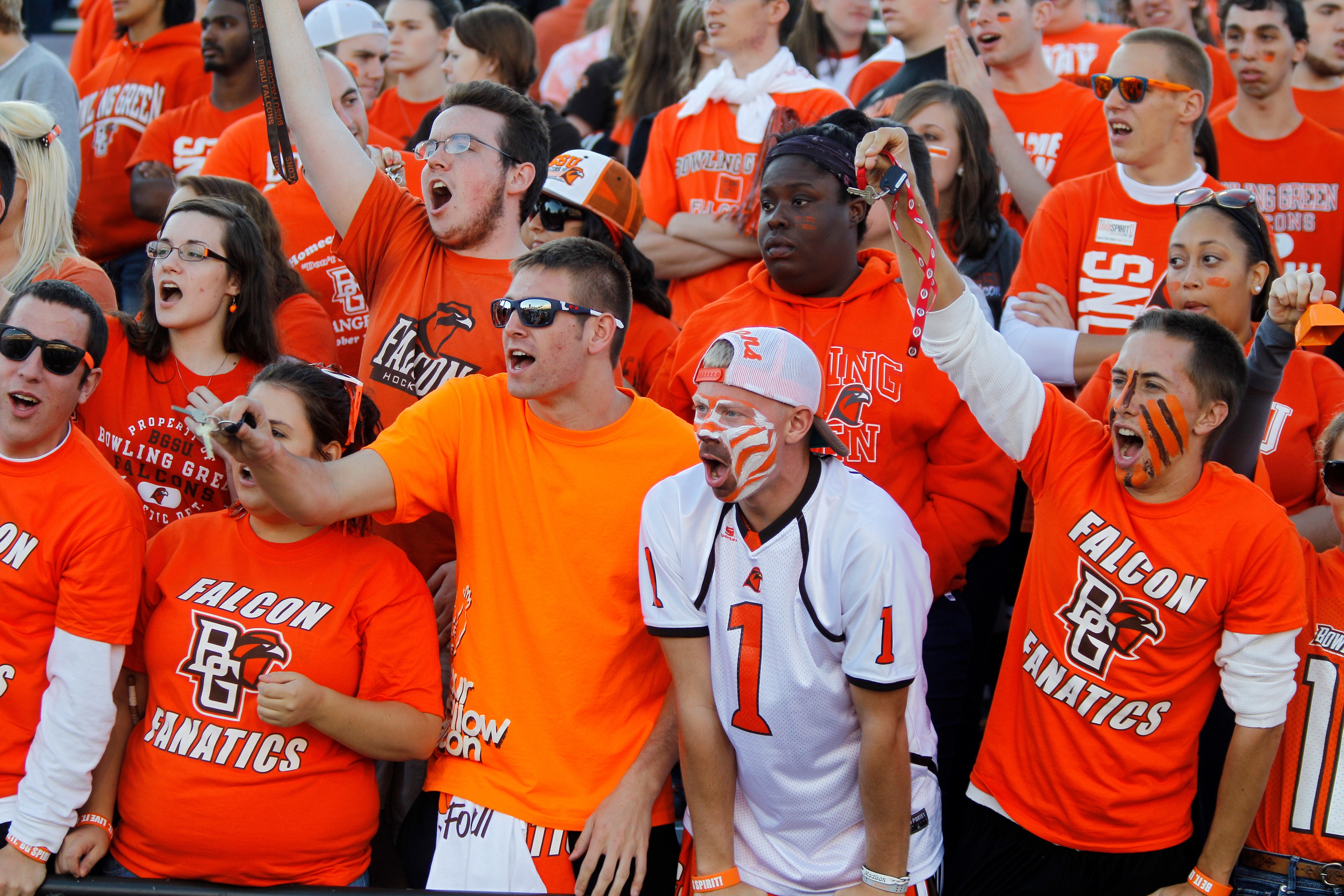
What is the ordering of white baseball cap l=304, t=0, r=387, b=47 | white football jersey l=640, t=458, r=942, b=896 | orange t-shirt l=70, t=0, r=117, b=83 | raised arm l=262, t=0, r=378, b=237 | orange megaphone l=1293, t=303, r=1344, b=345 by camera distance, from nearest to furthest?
white football jersey l=640, t=458, r=942, b=896
orange megaphone l=1293, t=303, r=1344, b=345
raised arm l=262, t=0, r=378, b=237
white baseball cap l=304, t=0, r=387, b=47
orange t-shirt l=70, t=0, r=117, b=83

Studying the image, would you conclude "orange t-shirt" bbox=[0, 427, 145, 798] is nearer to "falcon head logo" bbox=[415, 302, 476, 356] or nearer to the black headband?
"falcon head logo" bbox=[415, 302, 476, 356]

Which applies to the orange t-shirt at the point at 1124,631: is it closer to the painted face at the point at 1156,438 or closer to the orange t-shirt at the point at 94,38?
the painted face at the point at 1156,438

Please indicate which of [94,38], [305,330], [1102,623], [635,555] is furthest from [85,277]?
[94,38]

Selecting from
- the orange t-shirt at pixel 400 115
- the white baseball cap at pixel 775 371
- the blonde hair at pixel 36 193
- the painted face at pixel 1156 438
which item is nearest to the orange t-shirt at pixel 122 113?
the orange t-shirt at pixel 400 115

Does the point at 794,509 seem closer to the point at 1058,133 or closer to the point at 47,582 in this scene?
the point at 47,582

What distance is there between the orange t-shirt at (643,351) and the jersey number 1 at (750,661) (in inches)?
60.2

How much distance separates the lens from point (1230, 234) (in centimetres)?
377

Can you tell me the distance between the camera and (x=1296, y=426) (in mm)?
3824

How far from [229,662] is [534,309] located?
1.16 metres

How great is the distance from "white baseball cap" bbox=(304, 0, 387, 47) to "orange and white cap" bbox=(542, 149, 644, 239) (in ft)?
6.82

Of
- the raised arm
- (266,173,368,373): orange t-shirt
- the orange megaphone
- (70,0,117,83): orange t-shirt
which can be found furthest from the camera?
(70,0,117,83): orange t-shirt

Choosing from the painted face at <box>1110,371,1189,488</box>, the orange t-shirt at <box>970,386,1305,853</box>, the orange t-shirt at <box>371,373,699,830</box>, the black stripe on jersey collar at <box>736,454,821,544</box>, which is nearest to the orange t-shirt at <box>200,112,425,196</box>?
the orange t-shirt at <box>371,373,699,830</box>

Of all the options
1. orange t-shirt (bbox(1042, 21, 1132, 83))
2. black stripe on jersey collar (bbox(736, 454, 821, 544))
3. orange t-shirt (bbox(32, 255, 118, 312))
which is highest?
orange t-shirt (bbox(1042, 21, 1132, 83))

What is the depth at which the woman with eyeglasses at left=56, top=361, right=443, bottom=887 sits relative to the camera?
3.11 meters
